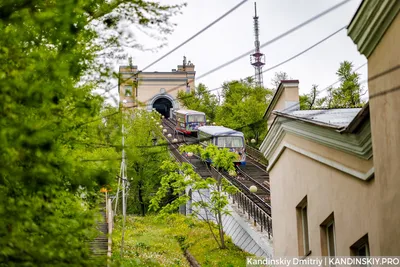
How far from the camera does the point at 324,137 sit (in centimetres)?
975

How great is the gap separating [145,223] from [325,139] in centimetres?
2501

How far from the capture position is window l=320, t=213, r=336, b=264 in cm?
988

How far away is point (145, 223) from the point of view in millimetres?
33688

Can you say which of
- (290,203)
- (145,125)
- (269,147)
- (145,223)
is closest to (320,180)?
(290,203)

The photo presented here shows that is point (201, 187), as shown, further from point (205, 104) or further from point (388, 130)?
point (205, 104)

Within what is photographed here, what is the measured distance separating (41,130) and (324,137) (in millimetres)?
5416

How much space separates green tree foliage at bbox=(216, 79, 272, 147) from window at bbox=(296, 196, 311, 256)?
29033mm

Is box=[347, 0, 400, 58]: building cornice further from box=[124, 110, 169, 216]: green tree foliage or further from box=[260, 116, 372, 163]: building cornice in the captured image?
box=[124, 110, 169, 216]: green tree foliage

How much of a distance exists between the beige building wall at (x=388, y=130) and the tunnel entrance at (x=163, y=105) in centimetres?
6879

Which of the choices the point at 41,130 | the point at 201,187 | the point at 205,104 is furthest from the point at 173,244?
the point at 205,104

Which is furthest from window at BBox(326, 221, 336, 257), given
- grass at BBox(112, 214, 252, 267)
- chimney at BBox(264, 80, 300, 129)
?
grass at BBox(112, 214, 252, 267)

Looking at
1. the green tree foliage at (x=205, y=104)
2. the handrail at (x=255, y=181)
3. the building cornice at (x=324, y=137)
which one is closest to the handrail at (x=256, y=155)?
the handrail at (x=255, y=181)

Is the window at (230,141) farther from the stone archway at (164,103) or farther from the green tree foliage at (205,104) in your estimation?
the stone archway at (164,103)

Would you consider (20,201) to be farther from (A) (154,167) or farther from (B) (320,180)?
(A) (154,167)
